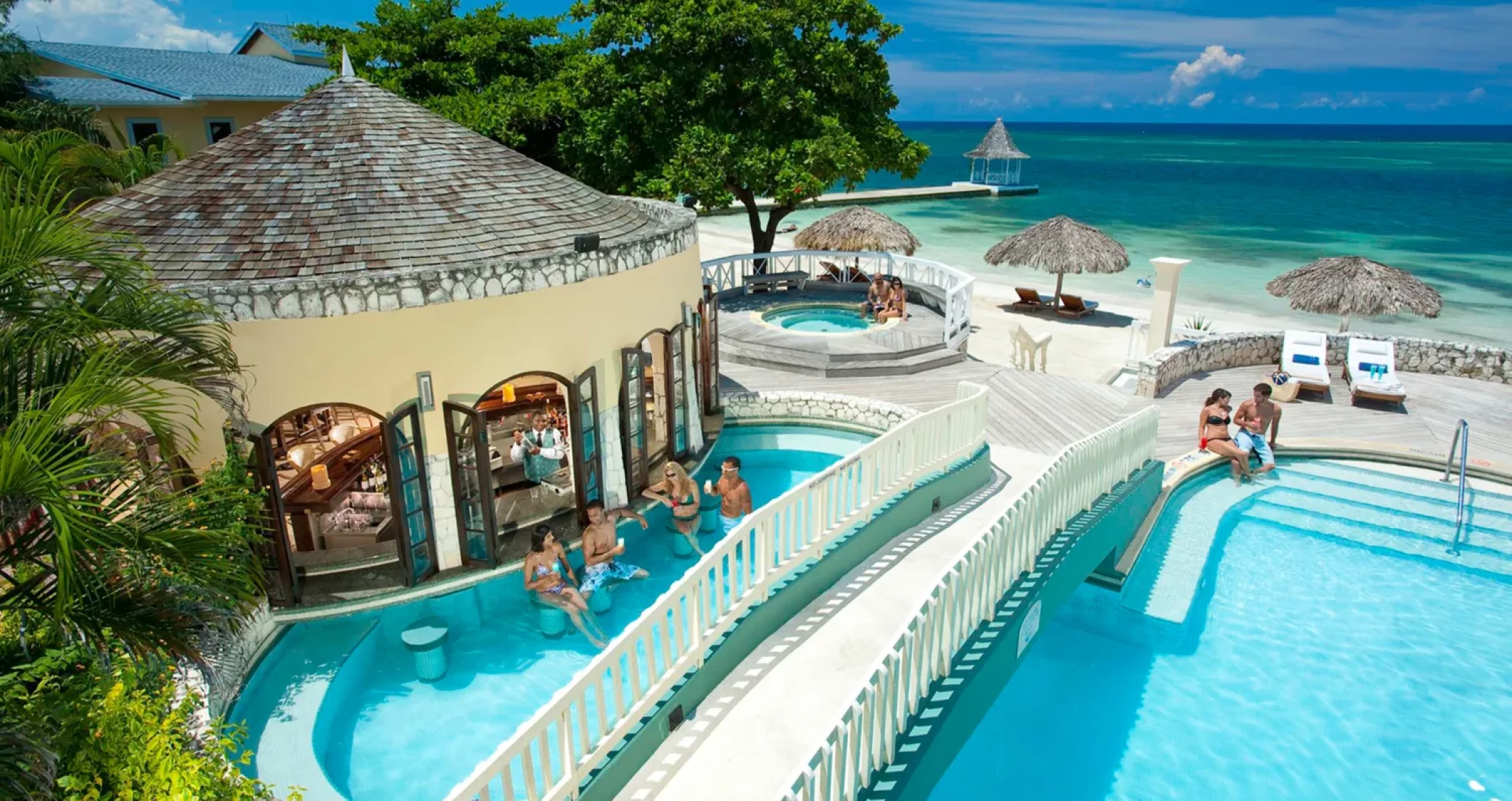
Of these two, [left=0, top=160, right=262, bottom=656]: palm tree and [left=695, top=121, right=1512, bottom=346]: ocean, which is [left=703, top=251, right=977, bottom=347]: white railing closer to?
[left=695, top=121, right=1512, bottom=346]: ocean

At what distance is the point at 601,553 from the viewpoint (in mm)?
9719

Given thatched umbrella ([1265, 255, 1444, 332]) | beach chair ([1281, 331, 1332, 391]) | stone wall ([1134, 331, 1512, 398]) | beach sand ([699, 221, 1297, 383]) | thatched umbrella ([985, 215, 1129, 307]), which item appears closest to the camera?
beach chair ([1281, 331, 1332, 391])

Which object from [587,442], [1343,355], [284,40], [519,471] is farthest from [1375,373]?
[284,40]

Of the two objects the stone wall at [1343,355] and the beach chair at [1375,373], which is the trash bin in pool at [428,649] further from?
the beach chair at [1375,373]

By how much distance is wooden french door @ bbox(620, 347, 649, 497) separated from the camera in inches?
444

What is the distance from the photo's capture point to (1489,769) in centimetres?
812

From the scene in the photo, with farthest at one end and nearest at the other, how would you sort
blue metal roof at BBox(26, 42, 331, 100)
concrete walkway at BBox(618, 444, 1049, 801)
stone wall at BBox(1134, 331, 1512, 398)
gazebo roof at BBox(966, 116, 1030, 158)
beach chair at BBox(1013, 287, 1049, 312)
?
gazebo roof at BBox(966, 116, 1030, 158)
blue metal roof at BBox(26, 42, 331, 100)
beach chair at BBox(1013, 287, 1049, 312)
stone wall at BBox(1134, 331, 1512, 398)
concrete walkway at BBox(618, 444, 1049, 801)

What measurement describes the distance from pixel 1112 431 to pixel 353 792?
29.6ft

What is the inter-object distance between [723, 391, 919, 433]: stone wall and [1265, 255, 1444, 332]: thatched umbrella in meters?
11.4

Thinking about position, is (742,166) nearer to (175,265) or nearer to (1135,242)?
(175,265)

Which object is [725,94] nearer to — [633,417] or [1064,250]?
[1064,250]

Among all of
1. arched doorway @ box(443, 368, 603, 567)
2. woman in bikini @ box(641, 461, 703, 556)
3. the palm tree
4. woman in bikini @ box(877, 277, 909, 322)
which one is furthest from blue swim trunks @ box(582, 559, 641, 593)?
A: woman in bikini @ box(877, 277, 909, 322)

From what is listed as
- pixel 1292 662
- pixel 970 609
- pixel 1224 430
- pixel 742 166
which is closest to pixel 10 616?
pixel 970 609

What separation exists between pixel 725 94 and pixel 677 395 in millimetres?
13557
